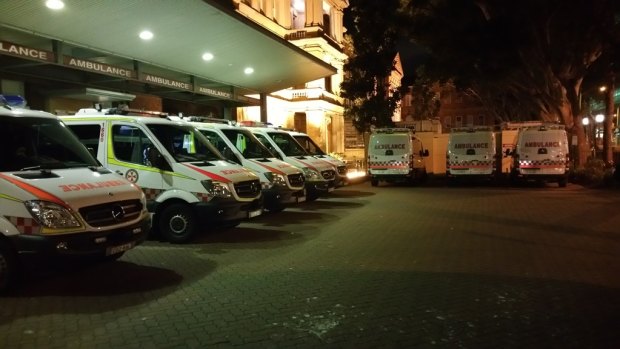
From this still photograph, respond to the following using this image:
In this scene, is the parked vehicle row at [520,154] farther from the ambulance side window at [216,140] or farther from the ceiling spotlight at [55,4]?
the ceiling spotlight at [55,4]

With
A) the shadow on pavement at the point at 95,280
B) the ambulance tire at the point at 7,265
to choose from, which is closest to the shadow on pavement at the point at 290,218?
the shadow on pavement at the point at 95,280

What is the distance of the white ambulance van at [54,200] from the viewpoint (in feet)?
19.0

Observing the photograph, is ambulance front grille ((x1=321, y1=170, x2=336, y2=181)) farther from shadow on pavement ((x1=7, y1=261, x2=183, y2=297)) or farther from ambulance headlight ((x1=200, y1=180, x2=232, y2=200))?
shadow on pavement ((x1=7, y1=261, x2=183, y2=297))

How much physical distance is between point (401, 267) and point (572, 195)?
39.9 ft

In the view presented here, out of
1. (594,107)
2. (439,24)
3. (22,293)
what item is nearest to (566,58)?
(439,24)

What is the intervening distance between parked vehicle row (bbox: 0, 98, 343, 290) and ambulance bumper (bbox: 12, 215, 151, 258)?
0.01 metres

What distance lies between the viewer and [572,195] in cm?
1712

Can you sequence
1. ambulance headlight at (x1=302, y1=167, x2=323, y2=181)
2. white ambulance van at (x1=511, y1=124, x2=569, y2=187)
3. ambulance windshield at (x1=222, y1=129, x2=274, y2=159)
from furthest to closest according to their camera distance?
white ambulance van at (x1=511, y1=124, x2=569, y2=187) → ambulance headlight at (x1=302, y1=167, x2=323, y2=181) → ambulance windshield at (x1=222, y1=129, x2=274, y2=159)

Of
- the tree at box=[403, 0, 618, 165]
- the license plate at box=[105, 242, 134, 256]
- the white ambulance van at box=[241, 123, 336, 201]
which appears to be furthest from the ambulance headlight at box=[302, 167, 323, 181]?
the tree at box=[403, 0, 618, 165]

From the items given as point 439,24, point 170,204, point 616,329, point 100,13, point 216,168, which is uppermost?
point 439,24

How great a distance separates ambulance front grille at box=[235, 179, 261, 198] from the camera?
369 inches

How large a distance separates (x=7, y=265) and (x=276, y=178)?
655cm

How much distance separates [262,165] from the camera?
1191 cm

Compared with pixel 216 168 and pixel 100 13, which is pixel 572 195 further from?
pixel 100 13
